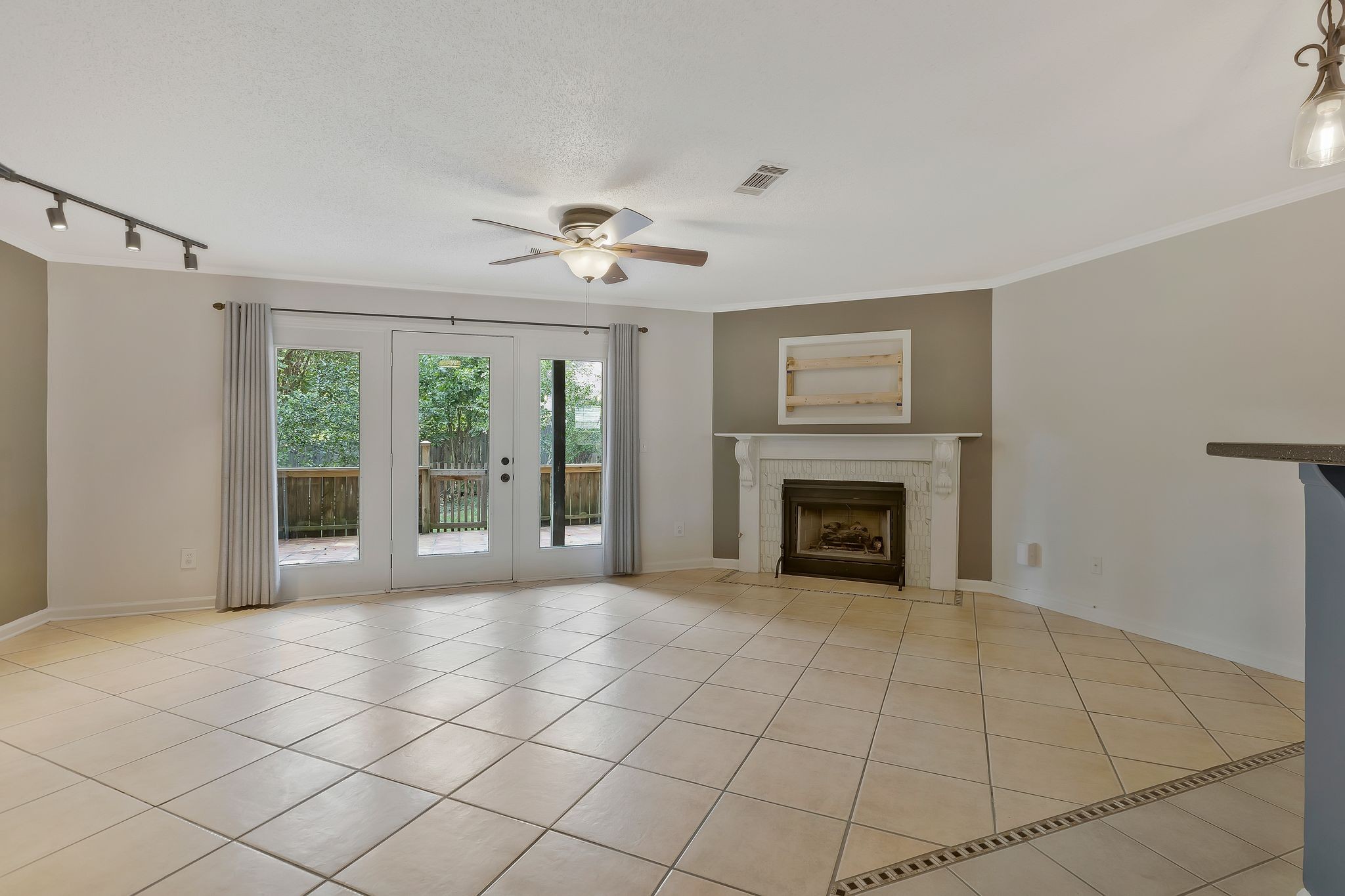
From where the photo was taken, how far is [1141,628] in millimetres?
4148

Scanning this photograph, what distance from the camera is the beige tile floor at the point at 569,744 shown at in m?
1.93

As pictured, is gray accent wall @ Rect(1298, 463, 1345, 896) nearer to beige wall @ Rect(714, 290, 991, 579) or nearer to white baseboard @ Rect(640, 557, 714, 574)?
beige wall @ Rect(714, 290, 991, 579)

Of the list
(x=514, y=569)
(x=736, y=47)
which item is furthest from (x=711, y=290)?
(x=736, y=47)

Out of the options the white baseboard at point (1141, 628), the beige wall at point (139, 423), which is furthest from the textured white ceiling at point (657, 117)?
the white baseboard at point (1141, 628)

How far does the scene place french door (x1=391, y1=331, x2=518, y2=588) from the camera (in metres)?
5.35

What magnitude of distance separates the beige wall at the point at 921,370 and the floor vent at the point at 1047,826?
2.87 metres

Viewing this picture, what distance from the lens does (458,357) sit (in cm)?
554

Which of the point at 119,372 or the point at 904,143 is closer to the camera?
the point at 904,143

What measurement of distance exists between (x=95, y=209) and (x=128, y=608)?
286 centimetres

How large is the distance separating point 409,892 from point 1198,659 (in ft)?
13.8

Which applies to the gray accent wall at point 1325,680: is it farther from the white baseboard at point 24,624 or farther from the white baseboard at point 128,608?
the white baseboard at point 24,624

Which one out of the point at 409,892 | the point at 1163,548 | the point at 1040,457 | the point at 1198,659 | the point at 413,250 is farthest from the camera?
the point at 1040,457

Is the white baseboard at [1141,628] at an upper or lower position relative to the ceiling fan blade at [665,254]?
lower

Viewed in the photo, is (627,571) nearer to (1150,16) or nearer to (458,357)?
(458,357)
